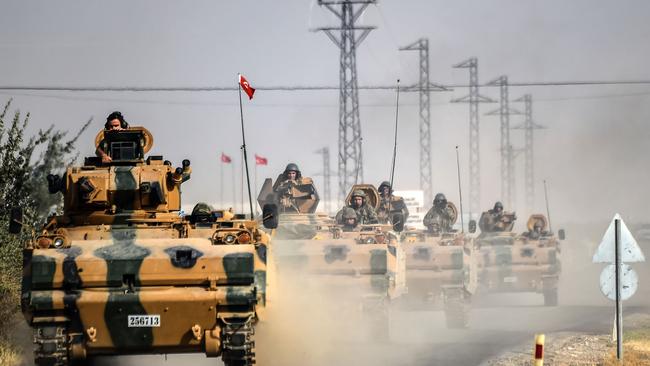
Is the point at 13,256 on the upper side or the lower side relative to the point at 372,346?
upper

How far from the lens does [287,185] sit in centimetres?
3177

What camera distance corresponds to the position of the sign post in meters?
18.6

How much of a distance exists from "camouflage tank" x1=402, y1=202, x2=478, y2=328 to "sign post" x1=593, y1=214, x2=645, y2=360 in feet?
39.9

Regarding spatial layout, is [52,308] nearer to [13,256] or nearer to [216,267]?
[216,267]

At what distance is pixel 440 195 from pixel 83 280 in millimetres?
23927

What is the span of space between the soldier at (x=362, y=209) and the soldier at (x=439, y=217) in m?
6.15

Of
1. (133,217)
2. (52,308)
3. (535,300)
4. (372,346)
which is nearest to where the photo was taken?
(52,308)

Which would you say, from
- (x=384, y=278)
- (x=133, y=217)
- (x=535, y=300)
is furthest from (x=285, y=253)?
(x=535, y=300)

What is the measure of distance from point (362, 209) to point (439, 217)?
6636 mm

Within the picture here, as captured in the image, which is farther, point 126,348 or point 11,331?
point 11,331

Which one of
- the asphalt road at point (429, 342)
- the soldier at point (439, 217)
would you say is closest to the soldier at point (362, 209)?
the asphalt road at point (429, 342)

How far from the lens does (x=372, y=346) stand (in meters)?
25.2

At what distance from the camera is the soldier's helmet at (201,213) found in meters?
18.7

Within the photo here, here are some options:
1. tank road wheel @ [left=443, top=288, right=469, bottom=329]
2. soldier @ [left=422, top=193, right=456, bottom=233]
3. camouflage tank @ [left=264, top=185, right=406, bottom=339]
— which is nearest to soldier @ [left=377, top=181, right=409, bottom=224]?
soldier @ [left=422, top=193, right=456, bottom=233]
